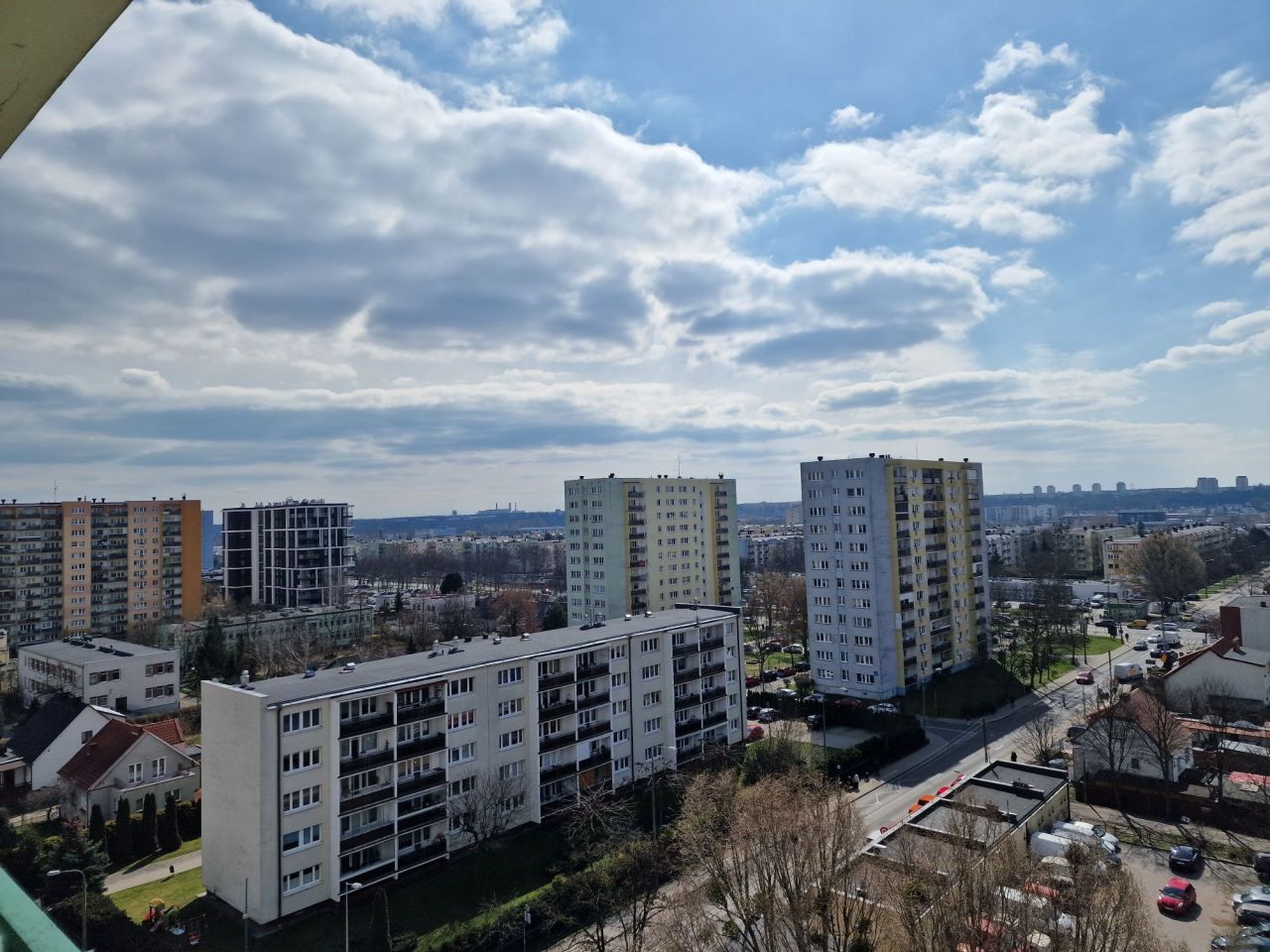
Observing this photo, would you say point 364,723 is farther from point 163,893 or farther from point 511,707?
point 163,893

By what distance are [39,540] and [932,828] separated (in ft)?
256

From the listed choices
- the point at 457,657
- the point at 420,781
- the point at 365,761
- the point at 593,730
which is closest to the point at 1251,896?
the point at 593,730

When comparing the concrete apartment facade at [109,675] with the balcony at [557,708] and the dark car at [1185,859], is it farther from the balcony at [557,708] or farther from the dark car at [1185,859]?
the dark car at [1185,859]

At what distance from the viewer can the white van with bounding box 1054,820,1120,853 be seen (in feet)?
92.2

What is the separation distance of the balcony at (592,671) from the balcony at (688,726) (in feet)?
18.2

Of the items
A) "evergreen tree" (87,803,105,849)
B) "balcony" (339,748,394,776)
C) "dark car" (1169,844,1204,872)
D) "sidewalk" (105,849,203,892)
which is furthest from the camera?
"evergreen tree" (87,803,105,849)

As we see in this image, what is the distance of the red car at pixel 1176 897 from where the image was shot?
2481 cm

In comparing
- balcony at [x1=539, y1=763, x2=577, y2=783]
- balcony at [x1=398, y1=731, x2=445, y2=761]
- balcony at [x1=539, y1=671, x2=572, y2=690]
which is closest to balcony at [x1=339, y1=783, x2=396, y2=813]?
balcony at [x1=398, y1=731, x2=445, y2=761]

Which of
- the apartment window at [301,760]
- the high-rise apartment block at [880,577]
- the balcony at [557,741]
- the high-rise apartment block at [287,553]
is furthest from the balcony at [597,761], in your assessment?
the high-rise apartment block at [287,553]

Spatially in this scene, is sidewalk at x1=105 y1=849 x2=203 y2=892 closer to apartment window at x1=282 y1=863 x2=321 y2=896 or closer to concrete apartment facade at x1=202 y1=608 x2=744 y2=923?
concrete apartment facade at x1=202 y1=608 x2=744 y2=923

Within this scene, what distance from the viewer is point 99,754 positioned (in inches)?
1396

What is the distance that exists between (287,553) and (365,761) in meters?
69.1

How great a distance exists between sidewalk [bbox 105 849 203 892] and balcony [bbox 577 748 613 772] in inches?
586

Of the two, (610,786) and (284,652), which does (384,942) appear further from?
(284,652)
